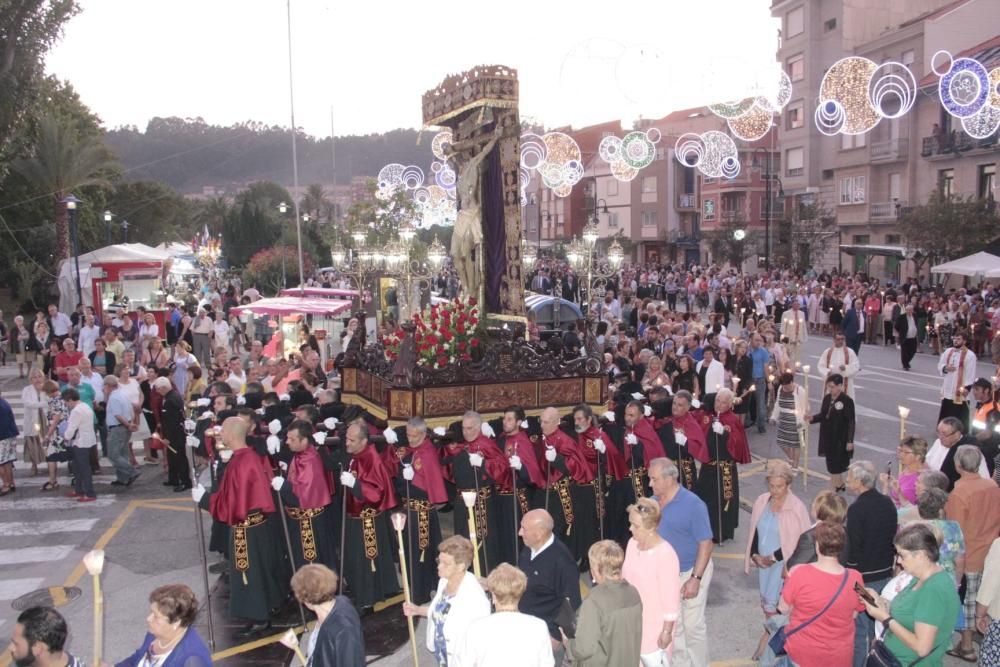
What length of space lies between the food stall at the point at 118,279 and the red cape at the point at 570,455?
65.0 feet

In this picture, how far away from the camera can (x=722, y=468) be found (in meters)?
9.24

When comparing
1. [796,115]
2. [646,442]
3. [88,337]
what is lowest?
[646,442]

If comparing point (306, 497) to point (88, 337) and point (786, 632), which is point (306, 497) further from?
point (88, 337)

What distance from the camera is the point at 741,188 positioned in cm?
5338

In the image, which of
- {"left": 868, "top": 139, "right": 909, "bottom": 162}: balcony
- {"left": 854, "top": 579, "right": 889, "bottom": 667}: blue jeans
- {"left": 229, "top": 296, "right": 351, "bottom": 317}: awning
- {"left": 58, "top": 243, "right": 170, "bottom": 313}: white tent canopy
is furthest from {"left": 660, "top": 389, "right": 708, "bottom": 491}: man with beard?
{"left": 868, "top": 139, "right": 909, "bottom": 162}: balcony

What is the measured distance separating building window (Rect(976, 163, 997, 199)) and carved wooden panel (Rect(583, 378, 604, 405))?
1194 inches

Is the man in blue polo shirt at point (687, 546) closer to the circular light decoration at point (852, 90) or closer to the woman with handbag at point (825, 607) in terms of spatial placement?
the woman with handbag at point (825, 607)

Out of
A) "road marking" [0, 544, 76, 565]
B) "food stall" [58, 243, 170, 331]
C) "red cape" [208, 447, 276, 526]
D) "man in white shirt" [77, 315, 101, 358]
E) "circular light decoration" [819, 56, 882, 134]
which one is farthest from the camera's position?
"food stall" [58, 243, 170, 331]

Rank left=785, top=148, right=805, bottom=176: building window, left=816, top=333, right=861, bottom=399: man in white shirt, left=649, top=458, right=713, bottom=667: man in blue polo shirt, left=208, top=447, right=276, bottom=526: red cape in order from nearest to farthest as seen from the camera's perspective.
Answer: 1. left=649, top=458, right=713, bottom=667: man in blue polo shirt
2. left=208, top=447, right=276, bottom=526: red cape
3. left=816, top=333, right=861, bottom=399: man in white shirt
4. left=785, top=148, right=805, bottom=176: building window

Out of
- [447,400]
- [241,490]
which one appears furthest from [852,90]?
[241,490]

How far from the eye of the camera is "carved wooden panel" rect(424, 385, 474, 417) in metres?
9.84

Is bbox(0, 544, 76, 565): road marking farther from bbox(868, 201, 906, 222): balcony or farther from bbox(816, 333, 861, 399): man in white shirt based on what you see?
bbox(868, 201, 906, 222): balcony

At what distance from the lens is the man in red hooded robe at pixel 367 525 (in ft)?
24.7

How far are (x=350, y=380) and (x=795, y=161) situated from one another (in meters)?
40.8
